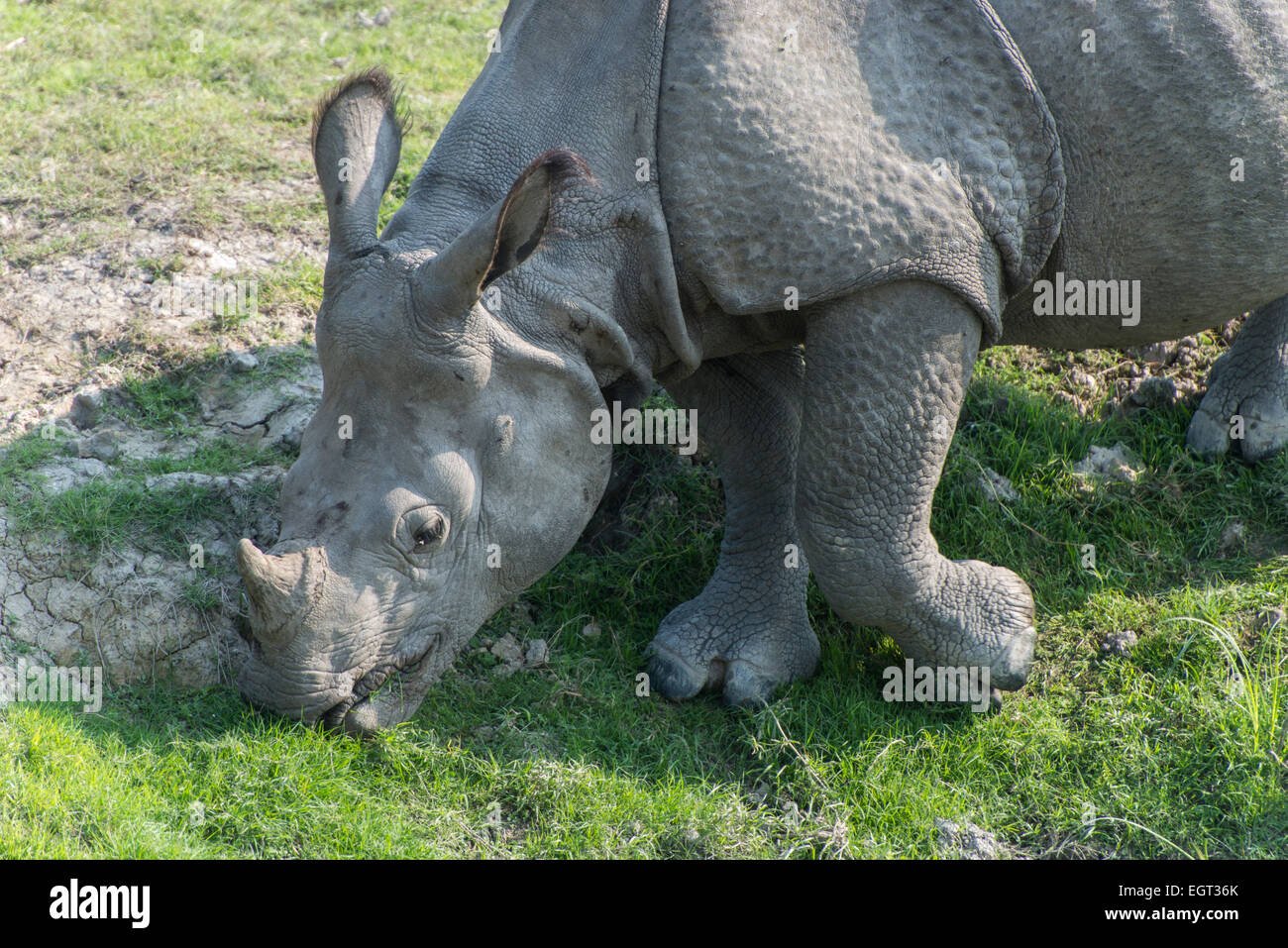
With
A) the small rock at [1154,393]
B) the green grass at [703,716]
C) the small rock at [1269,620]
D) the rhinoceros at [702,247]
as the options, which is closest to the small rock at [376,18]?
the green grass at [703,716]

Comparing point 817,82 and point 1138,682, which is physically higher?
point 817,82

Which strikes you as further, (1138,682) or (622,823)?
(1138,682)

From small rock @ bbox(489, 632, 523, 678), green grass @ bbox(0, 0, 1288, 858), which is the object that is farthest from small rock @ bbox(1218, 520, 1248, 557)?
small rock @ bbox(489, 632, 523, 678)

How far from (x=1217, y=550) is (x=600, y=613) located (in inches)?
102

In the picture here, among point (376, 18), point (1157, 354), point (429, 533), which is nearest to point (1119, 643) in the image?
point (1157, 354)

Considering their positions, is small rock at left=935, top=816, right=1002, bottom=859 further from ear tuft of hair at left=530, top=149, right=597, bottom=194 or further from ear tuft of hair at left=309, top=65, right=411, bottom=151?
ear tuft of hair at left=309, top=65, right=411, bottom=151

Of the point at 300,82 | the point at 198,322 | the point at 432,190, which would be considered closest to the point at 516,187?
the point at 432,190

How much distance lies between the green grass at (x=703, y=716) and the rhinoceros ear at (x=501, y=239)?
1.48m

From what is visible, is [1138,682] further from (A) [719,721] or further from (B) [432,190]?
(B) [432,190]

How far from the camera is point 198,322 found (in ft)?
19.4

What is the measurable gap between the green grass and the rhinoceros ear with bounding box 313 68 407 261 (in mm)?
1518

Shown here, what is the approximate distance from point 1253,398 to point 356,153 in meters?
4.04
